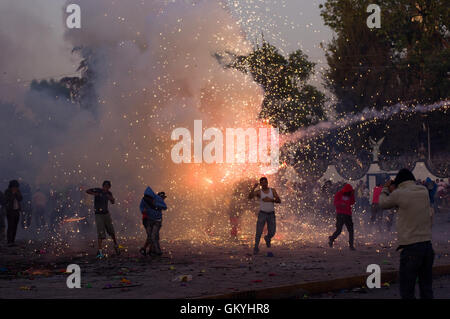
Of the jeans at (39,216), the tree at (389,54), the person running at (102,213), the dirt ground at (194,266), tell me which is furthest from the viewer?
the tree at (389,54)

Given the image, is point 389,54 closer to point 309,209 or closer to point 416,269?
point 309,209

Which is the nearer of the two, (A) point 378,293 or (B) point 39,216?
(A) point 378,293

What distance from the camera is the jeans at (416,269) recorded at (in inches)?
298

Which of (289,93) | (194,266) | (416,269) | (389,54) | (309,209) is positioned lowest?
(194,266)

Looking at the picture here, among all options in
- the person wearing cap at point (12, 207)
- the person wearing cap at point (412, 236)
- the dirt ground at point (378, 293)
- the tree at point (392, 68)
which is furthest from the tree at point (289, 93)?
the person wearing cap at point (412, 236)

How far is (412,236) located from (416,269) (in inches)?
13.7

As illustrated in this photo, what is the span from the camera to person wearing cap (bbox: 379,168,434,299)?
7.57 metres

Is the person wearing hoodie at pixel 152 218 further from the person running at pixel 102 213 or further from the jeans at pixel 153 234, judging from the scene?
the person running at pixel 102 213

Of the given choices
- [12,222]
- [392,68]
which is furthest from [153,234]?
[392,68]

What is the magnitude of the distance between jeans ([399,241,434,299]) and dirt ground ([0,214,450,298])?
1.73m

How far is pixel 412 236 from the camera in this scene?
763cm

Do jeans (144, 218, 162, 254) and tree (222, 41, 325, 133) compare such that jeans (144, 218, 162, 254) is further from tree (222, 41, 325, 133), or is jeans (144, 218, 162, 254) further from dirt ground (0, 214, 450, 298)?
tree (222, 41, 325, 133)

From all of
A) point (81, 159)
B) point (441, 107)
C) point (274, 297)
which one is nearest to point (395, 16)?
point (441, 107)

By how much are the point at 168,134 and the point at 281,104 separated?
21.4 m
